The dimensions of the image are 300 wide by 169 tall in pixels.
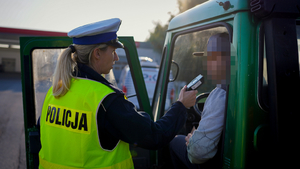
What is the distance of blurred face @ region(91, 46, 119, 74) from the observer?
1435 millimetres

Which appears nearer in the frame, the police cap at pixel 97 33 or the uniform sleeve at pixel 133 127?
the uniform sleeve at pixel 133 127

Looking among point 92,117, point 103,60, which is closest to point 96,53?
point 103,60

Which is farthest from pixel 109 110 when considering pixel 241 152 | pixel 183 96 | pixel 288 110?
pixel 288 110

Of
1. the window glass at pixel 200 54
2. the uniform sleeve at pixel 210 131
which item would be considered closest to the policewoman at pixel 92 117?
the uniform sleeve at pixel 210 131

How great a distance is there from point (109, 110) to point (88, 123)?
13 centimetres

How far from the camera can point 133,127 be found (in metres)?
1.25

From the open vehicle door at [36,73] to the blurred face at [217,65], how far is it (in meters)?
0.64

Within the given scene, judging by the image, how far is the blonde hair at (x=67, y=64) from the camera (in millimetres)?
1318

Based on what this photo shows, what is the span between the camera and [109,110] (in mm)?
1233

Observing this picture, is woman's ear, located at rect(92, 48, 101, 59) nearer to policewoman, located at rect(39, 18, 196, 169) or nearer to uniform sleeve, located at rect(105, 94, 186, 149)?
policewoman, located at rect(39, 18, 196, 169)

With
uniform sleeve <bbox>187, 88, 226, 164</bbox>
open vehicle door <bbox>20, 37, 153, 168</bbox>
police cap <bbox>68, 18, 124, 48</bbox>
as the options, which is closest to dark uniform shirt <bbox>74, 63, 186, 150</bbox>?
police cap <bbox>68, 18, 124, 48</bbox>

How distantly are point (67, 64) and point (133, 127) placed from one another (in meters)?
0.55

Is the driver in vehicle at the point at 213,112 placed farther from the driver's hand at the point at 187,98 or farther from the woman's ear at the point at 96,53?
the woman's ear at the point at 96,53

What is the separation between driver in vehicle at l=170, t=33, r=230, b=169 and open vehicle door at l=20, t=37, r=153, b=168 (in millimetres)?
661
